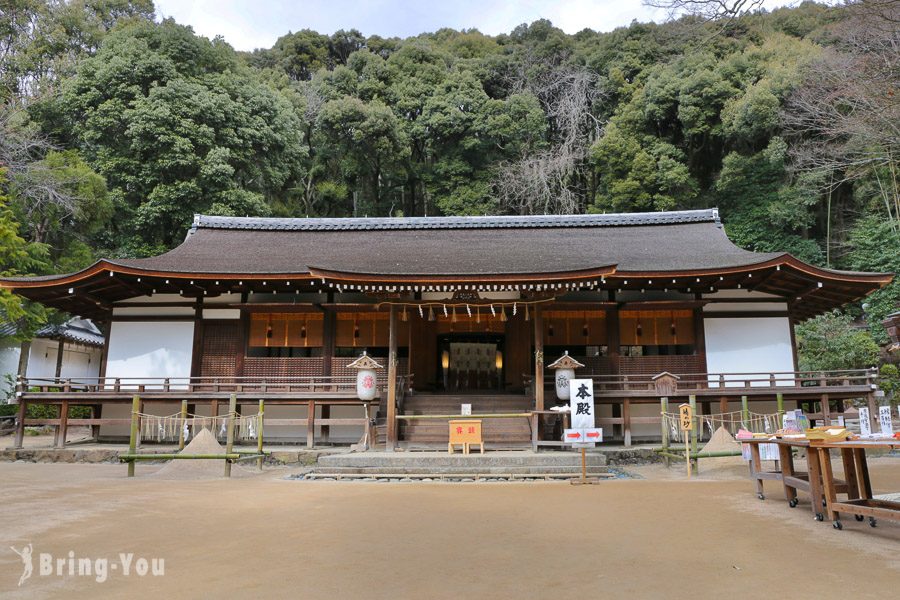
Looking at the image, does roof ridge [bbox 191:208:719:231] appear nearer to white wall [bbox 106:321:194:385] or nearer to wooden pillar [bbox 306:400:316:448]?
white wall [bbox 106:321:194:385]

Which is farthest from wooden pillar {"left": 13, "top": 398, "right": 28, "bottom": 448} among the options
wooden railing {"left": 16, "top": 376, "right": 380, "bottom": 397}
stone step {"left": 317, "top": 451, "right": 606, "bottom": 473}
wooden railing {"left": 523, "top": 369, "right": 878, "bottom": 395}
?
wooden railing {"left": 523, "top": 369, "right": 878, "bottom": 395}

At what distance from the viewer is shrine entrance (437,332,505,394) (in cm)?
1673

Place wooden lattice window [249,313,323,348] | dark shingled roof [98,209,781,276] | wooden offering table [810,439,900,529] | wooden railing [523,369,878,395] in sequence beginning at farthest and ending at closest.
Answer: wooden lattice window [249,313,323,348] → dark shingled roof [98,209,781,276] → wooden railing [523,369,878,395] → wooden offering table [810,439,900,529]

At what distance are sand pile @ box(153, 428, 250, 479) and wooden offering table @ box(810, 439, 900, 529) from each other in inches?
357

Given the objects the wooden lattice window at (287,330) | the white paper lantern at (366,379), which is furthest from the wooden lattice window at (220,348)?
the white paper lantern at (366,379)

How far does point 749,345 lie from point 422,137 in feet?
77.1

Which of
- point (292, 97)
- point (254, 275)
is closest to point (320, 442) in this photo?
point (254, 275)

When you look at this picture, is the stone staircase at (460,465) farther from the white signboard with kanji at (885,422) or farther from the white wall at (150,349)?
the white wall at (150,349)

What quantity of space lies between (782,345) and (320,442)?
11762mm

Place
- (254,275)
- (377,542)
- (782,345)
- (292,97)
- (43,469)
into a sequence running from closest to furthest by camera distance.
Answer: (377,542) → (43,469) → (254,275) → (782,345) → (292,97)

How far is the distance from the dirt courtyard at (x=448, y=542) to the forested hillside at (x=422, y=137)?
14.5 metres

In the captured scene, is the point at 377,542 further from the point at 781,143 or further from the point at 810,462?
the point at 781,143

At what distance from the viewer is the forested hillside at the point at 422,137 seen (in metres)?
23.2

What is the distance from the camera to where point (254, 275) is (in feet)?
42.9
